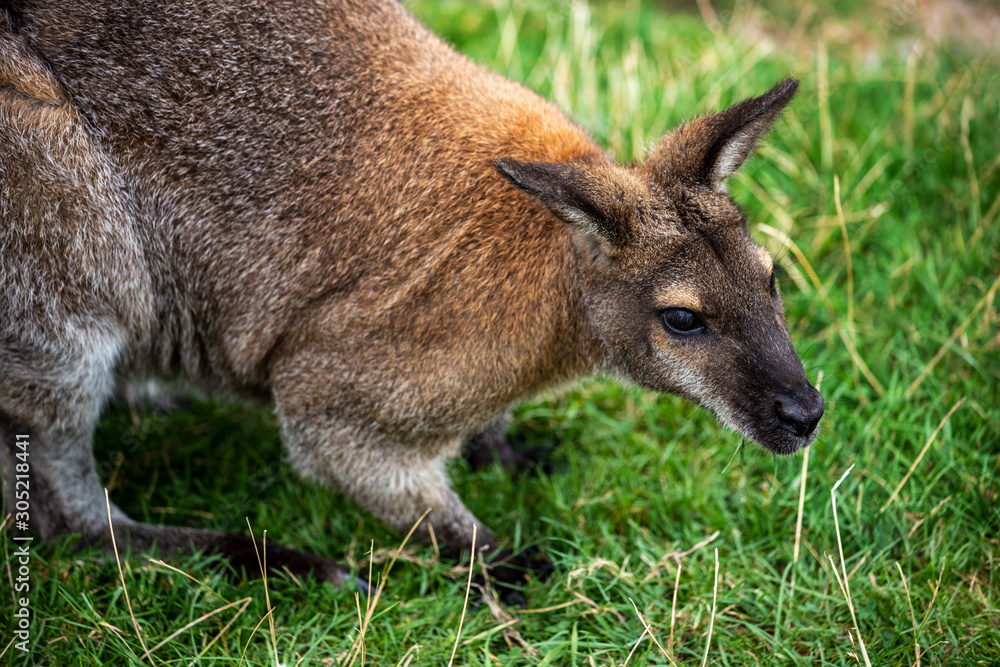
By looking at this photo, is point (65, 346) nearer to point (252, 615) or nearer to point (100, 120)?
point (100, 120)

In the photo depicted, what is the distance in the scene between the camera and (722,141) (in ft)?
10.6

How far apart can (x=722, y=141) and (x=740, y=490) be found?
5.48ft

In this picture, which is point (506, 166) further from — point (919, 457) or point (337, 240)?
point (919, 457)

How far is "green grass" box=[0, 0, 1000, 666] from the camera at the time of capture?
3.36 meters

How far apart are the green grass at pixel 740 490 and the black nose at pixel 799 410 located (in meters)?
0.51

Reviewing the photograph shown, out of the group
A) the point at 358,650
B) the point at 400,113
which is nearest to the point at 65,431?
the point at 358,650

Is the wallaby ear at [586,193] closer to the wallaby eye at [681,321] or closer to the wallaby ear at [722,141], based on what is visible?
the wallaby ear at [722,141]

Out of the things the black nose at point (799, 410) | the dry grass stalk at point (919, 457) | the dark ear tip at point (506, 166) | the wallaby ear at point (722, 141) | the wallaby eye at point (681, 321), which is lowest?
the dry grass stalk at point (919, 457)

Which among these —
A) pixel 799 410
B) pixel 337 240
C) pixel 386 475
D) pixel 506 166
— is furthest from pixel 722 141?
pixel 386 475

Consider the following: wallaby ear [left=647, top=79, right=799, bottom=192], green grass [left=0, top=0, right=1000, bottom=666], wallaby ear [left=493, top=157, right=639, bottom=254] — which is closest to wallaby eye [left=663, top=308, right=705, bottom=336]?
wallaby ear [left=493, top=157, right=639, bottom=254]

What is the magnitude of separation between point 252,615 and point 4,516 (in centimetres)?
121

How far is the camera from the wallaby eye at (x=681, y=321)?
3213 mm

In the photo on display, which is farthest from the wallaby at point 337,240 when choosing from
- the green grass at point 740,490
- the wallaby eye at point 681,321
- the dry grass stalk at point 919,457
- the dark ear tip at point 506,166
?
the dry grass stalk at point 919,457

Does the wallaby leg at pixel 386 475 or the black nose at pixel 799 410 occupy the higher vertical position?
the black nose at pixel 799 410
